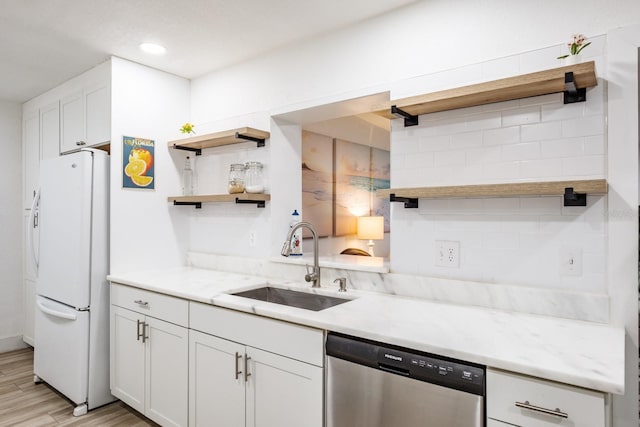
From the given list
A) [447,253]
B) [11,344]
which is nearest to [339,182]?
[447,253]

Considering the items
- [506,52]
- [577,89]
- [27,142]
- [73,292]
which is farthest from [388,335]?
[27,142]

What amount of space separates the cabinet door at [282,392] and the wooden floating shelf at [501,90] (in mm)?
1265

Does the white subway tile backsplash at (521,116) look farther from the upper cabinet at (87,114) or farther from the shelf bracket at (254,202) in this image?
the upper cabinet at (87,114)

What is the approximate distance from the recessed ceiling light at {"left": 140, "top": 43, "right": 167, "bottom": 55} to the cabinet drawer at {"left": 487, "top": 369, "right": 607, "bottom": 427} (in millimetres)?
2638

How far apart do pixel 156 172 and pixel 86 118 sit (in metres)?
0.67

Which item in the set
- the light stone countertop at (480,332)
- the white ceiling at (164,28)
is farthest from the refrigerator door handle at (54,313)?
the white ceiling at (164,28)

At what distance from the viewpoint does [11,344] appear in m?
3.89

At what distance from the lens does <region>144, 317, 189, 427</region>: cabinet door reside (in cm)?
222

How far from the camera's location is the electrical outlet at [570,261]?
1626mm

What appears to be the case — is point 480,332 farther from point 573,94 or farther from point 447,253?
point 573,94

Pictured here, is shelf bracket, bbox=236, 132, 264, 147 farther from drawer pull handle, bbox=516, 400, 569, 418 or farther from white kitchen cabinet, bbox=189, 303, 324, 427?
drawer pull handle, bbox=516, 400, 569, 418

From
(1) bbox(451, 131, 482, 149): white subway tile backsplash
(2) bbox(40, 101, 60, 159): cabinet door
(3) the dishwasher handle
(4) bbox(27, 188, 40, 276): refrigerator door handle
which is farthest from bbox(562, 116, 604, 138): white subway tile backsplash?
(2) bbox(40, 101, 60, 159): cabinet door

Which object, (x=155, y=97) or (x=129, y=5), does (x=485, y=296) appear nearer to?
(x=129, y=5)

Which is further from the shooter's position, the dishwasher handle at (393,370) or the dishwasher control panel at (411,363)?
the dishwasher handle at (393,370)
